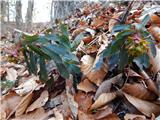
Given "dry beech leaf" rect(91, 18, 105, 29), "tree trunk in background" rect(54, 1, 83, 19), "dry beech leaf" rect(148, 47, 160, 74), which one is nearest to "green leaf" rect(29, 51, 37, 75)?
"dry beech leaf" rect(148, 47, 160, 74)

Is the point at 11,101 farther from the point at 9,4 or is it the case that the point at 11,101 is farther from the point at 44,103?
the point at 9,4

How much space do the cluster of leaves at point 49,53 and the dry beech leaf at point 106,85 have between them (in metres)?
0.16

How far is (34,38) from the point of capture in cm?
142

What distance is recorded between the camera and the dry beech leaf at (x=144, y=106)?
139cm

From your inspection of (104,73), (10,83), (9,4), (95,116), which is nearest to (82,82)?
(104,73)

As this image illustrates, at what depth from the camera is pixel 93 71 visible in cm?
161

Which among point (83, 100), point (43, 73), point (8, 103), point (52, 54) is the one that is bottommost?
point (8, 103)

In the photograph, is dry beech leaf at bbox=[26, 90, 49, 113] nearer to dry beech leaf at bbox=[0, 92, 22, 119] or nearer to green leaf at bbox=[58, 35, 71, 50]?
dry beech leaf at bbox=[0, 92, 22, 119]

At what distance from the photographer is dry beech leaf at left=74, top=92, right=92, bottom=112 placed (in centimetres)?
149

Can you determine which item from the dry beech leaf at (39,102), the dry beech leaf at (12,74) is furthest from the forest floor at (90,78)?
the dry beech leaf at (12,74)

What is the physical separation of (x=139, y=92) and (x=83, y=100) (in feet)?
0.85

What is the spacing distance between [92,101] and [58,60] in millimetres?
244

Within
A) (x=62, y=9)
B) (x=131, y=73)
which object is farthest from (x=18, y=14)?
(x=131, y=73)

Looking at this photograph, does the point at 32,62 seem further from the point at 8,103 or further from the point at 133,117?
the point at 133,117
